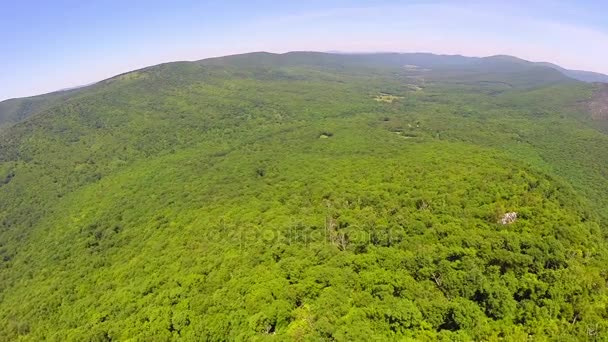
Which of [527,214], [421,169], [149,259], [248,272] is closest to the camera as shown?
[248,272]

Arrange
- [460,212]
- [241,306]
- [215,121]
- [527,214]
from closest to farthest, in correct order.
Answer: [241,306], [527,214], [460,212], [215,121]

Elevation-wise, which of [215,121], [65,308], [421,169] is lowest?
[65,308]

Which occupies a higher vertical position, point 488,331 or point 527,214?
point 527,214

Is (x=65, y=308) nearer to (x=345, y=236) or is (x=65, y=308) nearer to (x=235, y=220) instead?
(x=235, y=220)

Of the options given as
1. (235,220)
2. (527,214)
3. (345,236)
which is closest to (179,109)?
(235,220)

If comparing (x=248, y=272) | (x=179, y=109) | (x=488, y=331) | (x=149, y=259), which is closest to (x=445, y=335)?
(x=488, y=331)

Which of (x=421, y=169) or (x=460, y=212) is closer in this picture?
(x=460, y=212)

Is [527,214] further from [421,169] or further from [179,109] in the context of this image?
[179,109]
